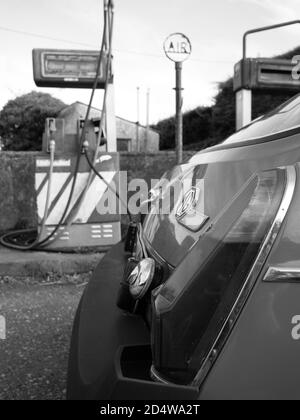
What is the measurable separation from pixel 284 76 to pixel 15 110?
21.7 metres

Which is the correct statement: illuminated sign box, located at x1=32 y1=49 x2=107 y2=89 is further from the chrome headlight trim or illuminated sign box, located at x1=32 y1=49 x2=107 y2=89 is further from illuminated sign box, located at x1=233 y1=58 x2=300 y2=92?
the chrome headlight trim

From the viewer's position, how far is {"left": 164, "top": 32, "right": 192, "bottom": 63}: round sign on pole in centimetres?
489

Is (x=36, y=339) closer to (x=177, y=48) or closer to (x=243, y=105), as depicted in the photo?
(x=177, y=48)

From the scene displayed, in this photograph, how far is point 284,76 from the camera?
566 centimetres

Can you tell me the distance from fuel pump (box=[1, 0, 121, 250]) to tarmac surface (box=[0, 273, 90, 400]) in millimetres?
638

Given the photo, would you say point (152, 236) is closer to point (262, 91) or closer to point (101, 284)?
point (101, 284)

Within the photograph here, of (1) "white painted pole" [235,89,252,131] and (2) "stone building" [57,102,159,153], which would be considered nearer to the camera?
(1) "white painted pole" [235,89,252,131]

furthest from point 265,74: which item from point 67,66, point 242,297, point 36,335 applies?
point 242,297

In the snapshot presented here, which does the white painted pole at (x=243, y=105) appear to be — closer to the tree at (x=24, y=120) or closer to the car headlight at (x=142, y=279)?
the car headlight at (x=142, y=279)

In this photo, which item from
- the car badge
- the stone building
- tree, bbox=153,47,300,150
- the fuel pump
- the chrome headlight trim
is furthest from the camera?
the stone building

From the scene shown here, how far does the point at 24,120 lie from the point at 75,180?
67.6 feet

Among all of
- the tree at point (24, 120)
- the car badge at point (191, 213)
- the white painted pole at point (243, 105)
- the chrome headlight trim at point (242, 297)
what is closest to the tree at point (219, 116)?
the white painted pole at point (243, 105)

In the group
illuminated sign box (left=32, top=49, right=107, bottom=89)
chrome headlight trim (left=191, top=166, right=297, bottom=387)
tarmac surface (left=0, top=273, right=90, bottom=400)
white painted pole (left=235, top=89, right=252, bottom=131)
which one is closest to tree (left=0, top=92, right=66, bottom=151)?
white painted pole (left=235, top=89, right=252, bottom=131)

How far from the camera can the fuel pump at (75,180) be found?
4.67 meters
